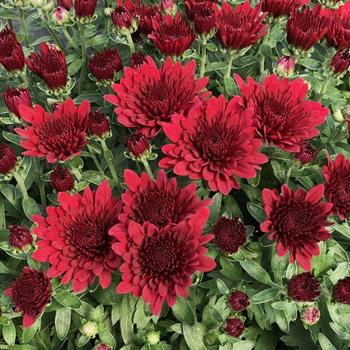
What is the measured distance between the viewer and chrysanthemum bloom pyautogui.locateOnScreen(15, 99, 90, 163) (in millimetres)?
1102

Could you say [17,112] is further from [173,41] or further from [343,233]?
[343,233]

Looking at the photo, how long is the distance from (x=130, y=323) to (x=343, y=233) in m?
0.59

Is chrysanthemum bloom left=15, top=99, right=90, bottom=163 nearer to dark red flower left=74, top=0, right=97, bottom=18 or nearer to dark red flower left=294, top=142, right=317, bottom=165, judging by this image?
dark red flower left=74, top=0, right=97, bottom=18

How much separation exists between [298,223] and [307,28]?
55 centimetres

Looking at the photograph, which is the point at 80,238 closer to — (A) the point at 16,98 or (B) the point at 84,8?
(A) the point at 16,98

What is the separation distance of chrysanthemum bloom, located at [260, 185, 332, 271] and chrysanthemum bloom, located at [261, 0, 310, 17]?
0.58 meters

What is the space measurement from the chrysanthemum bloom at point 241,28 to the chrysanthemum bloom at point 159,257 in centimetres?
52

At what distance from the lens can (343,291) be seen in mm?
1101

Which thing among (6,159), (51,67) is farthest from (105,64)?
(6,159)

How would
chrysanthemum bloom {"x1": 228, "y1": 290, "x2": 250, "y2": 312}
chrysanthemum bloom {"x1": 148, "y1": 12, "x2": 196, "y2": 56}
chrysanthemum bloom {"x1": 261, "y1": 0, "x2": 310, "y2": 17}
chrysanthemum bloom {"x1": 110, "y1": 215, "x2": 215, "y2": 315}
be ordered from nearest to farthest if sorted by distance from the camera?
chrysanthemum bloom {"x1": 110, "y1": 215, "x2": 215, "y2": 315}
chrysanthemum bloom {"x1": 228, "y1": 290, "x2": 250, "y2": 312}
chrysanthemum bloom {"x1": 148, "y1": 12, "x2": 196, "y2": 56}
chrysanthemum bloom {"x1": 261, "y1": 0, "x2": 310, "y2": 17}

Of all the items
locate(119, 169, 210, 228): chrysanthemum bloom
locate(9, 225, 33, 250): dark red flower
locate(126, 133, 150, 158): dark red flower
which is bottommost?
locate(9, 225, 33, 250): dark red flower

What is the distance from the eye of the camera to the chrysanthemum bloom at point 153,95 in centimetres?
113

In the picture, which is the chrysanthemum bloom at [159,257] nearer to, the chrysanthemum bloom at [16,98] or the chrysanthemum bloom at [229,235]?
the chrysanthemum bloom at [229,235]

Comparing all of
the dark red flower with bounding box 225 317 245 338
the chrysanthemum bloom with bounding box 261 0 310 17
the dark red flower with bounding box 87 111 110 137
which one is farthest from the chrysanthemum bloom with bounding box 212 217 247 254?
the chrysanthemum bloom with bounding box 261 0 310 17
